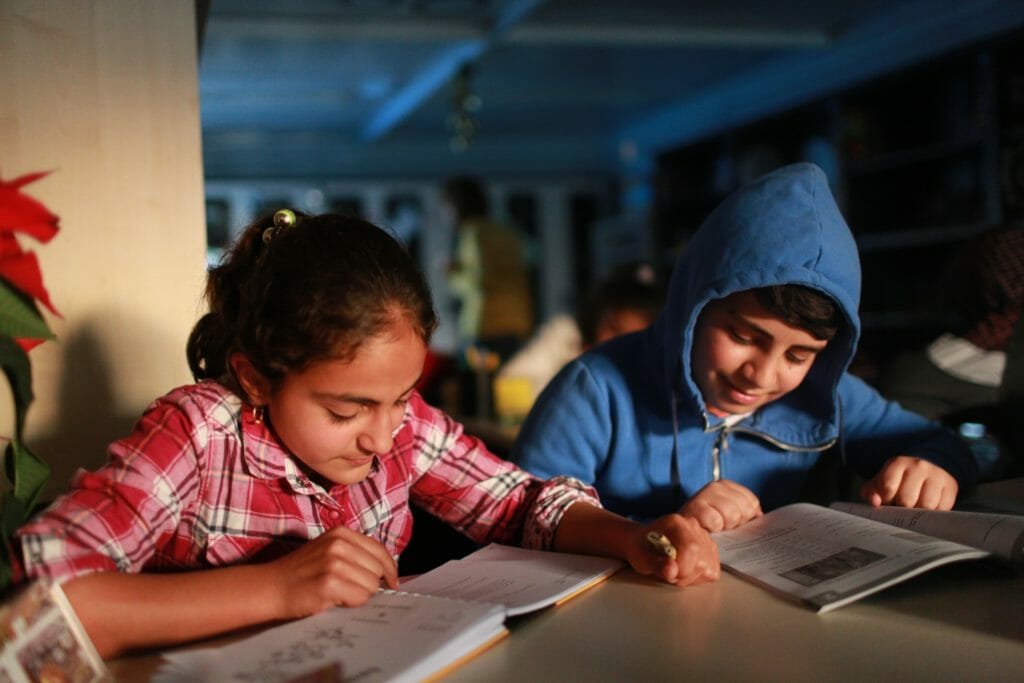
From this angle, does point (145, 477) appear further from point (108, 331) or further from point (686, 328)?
point (686, 328)

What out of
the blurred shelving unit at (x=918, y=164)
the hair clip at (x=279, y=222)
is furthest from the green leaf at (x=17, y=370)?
the blurred shelving unit at (x=918, y=164)

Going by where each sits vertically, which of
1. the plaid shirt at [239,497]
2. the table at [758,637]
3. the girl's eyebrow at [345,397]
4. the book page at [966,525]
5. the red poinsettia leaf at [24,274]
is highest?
the red poinsettia leaf at [24,274]

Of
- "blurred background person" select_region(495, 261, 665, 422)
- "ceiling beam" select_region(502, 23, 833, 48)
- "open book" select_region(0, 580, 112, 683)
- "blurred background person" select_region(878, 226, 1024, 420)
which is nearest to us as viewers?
"open book" select_region(0, 580, 112, 683)

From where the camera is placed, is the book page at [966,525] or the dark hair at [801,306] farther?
the dark hair at [801,306]

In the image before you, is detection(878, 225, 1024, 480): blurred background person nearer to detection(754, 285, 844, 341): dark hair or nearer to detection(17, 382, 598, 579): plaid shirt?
detection(754, 285, 844, 341): dark hair

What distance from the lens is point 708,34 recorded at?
17.3 feet

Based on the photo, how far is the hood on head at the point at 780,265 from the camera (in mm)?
1324

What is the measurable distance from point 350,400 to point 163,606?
0.26 m

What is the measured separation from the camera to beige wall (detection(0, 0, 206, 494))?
1.17 metres

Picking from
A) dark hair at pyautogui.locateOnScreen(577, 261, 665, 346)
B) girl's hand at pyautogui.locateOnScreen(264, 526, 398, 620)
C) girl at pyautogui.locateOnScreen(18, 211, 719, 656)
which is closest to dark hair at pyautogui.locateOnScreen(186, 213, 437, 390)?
girl at pyautogui.locateOnScreen(18, 211, 719, 656)

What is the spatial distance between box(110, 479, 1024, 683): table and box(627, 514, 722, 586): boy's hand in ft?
0.04

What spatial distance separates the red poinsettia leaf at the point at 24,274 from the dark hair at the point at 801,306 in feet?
3.04

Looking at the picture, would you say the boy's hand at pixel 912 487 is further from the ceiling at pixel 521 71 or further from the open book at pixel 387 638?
the ceiling at pixel 521 71

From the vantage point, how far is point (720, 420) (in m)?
1.44
